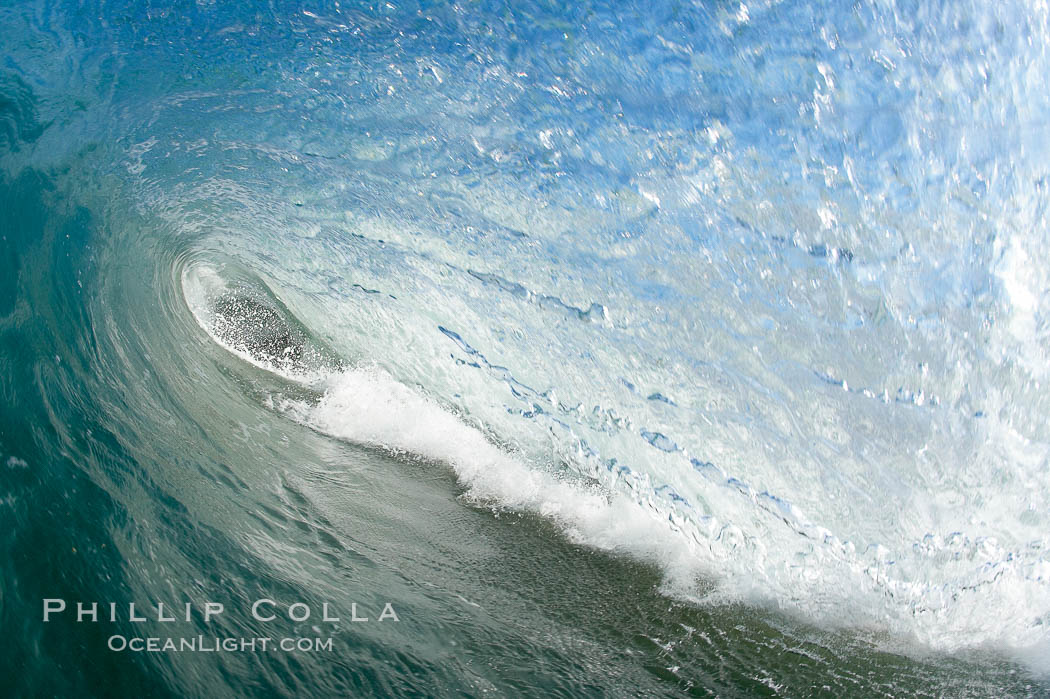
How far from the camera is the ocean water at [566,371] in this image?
2959 millimetres

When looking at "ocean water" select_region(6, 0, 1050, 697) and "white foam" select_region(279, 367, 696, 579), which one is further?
"white foam" select_region(279, 367, 696, 579)

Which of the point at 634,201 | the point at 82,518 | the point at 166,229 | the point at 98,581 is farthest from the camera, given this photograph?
the point at 166,229

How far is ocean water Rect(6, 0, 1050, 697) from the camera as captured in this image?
2959mm

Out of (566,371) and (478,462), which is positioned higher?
(566,371)

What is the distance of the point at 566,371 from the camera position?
3680 mm

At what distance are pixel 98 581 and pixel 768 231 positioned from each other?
352cm

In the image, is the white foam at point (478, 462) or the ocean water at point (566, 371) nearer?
the ocean water at point (566, 371)

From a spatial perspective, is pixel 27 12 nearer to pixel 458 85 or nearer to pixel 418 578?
pixel 458 85

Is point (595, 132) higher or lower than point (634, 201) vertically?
higher

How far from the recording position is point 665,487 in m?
3.43

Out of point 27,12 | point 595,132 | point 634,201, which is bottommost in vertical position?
point 27,12

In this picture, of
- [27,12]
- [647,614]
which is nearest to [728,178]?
[647,614]

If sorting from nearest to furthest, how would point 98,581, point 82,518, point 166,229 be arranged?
point 98,581 < point 82,518 < point 166,229

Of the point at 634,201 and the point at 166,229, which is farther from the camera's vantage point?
the point at 166,229
